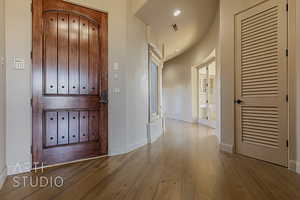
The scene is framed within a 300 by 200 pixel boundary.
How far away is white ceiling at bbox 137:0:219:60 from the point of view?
11.0 ft

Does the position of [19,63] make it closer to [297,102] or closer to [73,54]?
[73,54]

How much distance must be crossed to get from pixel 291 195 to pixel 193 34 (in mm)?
4850

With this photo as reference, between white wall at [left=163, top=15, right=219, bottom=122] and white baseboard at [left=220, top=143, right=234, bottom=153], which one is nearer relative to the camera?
white baseboard at [left=220, top=143, right=234, bottom=153]

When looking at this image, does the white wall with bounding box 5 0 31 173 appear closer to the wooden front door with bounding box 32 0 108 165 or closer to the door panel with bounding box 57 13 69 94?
the wooden front door with bounding box 32 0 108 165

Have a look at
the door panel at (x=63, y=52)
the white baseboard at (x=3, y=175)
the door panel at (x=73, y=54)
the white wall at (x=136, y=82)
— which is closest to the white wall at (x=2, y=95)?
the white baseboard at (x=3, y=175)

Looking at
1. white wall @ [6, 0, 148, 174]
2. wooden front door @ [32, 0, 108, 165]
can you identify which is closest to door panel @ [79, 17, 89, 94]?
wooden front door @ [32, 0, 108, 165]

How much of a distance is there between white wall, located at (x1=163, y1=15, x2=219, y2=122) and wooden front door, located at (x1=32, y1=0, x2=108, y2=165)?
3.89m

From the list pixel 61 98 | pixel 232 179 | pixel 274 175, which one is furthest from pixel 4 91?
pixel 274 175

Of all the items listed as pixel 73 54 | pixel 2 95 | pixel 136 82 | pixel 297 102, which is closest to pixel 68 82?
pixel 73 54

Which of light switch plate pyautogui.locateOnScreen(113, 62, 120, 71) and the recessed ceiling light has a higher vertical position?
the recessed ceiling light

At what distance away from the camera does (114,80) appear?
2.90 metres

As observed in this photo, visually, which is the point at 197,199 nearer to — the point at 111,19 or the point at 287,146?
the point at 287,146

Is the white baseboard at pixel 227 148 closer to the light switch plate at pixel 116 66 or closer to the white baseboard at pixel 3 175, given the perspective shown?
the light switch plate at pixel 116 66

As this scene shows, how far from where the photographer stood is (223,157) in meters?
2.76
